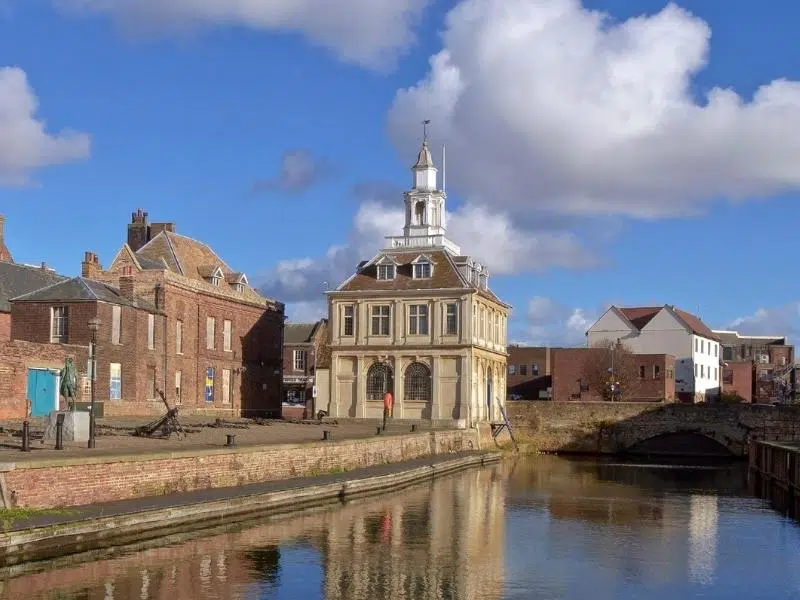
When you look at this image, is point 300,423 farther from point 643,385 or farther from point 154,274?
point 643,385

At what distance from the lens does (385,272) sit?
64812 millimetres

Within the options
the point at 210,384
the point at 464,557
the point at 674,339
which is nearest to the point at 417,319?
the point at 210,384

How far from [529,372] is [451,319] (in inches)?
1502

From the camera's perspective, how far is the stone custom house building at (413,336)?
62312 millimetres

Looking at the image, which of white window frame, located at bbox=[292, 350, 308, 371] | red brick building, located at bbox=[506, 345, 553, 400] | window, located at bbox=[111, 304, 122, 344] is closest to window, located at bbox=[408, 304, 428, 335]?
window, located at bbox=[111, 304, 122, 344]

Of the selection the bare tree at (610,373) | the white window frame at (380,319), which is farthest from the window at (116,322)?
the bare tree at (610,373)

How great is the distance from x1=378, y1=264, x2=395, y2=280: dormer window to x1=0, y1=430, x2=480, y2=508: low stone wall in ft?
71.0

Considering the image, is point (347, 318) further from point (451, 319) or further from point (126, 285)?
point (126, 285)

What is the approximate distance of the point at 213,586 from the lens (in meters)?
20.6

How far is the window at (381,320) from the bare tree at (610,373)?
28.2 m

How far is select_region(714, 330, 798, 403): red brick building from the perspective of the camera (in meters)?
111

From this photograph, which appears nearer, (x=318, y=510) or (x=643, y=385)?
(x=318, y=510)

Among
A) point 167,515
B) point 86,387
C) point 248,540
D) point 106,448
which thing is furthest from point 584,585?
point 86,387

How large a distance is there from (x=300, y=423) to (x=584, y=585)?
Result: 37.2m
